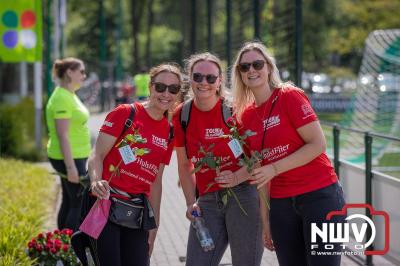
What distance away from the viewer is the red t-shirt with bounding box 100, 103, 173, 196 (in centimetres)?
516

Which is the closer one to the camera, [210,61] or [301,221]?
[301,221]

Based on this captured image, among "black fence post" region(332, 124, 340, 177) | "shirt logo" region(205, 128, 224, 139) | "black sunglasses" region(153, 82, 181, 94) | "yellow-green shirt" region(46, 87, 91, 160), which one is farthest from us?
"black fence post" region(332, 124, 340, 177)

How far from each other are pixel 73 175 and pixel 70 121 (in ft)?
1.65

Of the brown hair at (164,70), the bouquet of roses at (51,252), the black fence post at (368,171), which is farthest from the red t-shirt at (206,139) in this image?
the black fence post at (368,171)

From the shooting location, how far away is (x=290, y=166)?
471 cm

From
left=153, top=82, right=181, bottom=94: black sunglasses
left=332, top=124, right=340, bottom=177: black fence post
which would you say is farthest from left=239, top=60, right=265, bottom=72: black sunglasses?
left=332, top=124, right=340, bottom=177: black fence post

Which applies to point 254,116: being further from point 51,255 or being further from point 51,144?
point 51,144

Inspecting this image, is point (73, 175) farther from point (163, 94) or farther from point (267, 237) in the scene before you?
point (267, 237)

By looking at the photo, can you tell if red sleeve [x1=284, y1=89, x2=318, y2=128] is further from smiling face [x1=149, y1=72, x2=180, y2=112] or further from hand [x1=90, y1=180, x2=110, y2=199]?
hand [x1=90, y1=180, x2=110, y2=199]

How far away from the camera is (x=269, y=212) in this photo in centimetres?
500

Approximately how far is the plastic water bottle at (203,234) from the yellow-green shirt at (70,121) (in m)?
2.86

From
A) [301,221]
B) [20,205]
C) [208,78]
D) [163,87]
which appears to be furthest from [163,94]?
[20,205]

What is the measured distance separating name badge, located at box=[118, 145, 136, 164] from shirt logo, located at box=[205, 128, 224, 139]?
0.46 metres

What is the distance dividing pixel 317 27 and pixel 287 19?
41.2m
